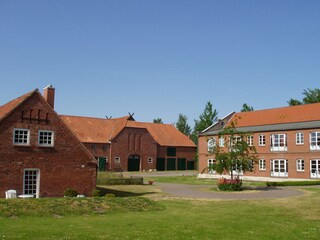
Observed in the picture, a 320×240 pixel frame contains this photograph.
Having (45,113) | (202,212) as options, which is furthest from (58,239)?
(45,113)

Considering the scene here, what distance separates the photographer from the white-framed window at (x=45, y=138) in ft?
94.8

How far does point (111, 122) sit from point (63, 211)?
55570 mm

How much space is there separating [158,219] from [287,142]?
114 ft

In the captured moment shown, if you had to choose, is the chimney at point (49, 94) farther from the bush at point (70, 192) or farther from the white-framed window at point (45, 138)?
the bush at point (70, 192)

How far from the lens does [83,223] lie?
17.9 m

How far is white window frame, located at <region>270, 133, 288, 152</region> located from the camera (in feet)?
165

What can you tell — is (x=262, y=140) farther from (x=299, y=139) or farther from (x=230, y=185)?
(x=230, y=185)

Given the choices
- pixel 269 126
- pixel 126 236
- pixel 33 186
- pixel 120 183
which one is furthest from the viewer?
pixel 269 126

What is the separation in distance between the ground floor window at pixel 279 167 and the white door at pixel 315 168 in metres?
3.56

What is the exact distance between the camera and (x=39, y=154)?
2853cm

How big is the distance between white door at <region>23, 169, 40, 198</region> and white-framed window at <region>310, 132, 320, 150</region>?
33.5 m

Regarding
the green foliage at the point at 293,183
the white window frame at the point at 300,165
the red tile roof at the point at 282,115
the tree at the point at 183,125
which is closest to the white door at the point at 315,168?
the white window frame at the point at 300,165

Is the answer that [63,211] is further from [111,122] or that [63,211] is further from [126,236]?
[111,122]

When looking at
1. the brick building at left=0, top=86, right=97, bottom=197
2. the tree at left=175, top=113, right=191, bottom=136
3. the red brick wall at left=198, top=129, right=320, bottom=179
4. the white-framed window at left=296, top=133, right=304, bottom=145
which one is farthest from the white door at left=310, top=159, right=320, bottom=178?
the tree at left=175, top=113, right=191, bottom=136
